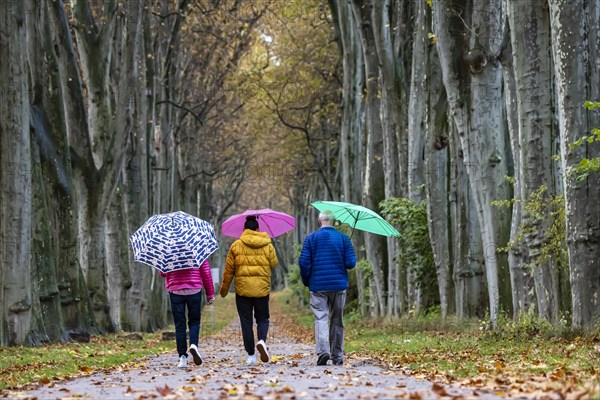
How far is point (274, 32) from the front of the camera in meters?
38.2

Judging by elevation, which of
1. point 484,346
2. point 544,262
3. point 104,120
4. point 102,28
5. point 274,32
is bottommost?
point 484,346

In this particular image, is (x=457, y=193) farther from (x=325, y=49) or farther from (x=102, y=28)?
(x=325, y=49)

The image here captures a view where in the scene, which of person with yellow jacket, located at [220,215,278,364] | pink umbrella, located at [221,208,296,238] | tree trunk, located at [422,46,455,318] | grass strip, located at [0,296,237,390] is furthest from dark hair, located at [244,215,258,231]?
tree trunk, located at [422,46,455,318]

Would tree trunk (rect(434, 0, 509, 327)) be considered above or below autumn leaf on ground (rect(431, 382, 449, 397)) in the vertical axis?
above

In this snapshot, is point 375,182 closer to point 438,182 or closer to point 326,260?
point 438,182

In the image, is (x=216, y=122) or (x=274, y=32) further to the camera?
(x=216, y=122)

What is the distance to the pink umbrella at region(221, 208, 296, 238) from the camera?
1373 cm

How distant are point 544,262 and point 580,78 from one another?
8.89 feet

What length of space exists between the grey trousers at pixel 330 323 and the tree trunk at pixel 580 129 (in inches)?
115

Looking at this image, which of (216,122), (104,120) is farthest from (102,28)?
(216,122)

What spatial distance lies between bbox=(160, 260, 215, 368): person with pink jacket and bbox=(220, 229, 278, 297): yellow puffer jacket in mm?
293

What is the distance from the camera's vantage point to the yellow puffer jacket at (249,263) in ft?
42.5

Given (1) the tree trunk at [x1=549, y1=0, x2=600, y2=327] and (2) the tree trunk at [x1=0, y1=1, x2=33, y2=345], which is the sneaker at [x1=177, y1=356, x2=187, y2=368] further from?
(1) the tree trunk at [x1=549, y1=0, x2=600, y2=327]

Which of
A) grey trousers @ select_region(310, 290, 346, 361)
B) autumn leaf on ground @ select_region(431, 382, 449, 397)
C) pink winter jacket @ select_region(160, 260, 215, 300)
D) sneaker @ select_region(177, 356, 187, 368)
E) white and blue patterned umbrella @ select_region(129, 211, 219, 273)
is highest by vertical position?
white and blue patterned umbrella @ select_region(129, 211, 219, 273)
